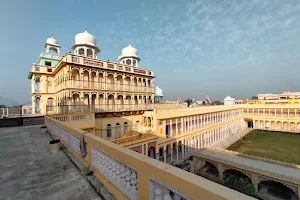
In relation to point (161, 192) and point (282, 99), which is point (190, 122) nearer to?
point (161, 192)

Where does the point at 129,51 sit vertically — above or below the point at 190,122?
above

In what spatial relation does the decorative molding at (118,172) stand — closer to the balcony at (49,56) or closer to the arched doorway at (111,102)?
the arched doorway at (111,102)

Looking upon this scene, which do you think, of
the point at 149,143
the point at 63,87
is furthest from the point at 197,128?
the point at 63,87

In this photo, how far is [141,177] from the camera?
234 cm

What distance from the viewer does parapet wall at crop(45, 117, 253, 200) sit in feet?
5.05

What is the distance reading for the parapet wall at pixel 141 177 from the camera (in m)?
1.54

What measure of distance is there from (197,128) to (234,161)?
7.78 m

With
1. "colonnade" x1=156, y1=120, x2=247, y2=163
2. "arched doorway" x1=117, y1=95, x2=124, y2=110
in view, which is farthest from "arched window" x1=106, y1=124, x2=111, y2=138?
"colonnade" x1=156, y1=120, x2=247, y2=163

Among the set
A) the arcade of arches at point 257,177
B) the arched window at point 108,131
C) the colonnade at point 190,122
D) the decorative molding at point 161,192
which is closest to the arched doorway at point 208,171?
the arcade of arches at point 257,177

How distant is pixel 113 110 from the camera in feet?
66.7

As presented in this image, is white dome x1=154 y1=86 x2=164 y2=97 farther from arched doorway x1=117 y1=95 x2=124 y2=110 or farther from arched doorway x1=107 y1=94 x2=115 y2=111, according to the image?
arched doorway x1=107 y1=94 x2=115 y2=111

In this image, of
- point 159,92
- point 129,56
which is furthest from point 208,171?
point 159,92

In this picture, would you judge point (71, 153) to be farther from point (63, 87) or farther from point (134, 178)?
point (63, 87)

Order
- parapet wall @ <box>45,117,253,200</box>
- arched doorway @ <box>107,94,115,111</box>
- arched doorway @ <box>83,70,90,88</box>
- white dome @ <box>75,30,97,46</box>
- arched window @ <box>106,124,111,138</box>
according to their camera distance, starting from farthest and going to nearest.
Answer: white dome @ <box>75,30,97,46</box> → arched doorway @ <box>107,94,115,111</box> → arched window @ <box>106,124,111,138</box> → arched doorway @ <box>83,70,90,88</box> → parapet wall @ <box>45,117,253,200</box>
